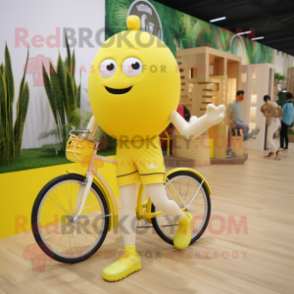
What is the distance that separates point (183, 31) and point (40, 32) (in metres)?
3.98

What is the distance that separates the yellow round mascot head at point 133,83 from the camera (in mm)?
1689

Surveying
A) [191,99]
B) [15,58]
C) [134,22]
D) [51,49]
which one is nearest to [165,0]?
Result: [191,99]

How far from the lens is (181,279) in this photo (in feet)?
5.97

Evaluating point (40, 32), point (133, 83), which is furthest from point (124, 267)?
point (40, 32)

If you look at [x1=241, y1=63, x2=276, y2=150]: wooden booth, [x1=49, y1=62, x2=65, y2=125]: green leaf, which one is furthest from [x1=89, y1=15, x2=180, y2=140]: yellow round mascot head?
[x1=241, y1=63, x2=276, y2=150]: wooden booth

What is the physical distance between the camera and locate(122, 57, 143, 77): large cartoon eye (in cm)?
168

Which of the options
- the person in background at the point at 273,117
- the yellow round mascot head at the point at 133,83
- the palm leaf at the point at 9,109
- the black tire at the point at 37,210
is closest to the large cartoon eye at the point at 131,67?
the yellow round mascot head at the point at 133,83

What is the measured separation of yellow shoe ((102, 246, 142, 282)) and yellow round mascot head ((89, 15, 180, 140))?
0.74 metres

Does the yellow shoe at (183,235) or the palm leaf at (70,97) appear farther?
the palm leaf at (70,97)

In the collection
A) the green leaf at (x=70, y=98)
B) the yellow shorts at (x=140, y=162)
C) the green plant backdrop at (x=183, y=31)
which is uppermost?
the green plant backdrop at (x=183, y=31)

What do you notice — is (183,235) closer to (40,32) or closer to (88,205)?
(88,205)

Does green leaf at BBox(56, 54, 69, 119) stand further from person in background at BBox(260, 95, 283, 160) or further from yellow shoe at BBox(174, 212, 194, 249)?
person in background at BBox(260, 95, 283, 160)

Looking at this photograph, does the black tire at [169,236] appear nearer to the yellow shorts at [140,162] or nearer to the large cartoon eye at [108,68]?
the yellow shorts at [140,162]

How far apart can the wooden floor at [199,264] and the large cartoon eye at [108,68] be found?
3.84 ft
